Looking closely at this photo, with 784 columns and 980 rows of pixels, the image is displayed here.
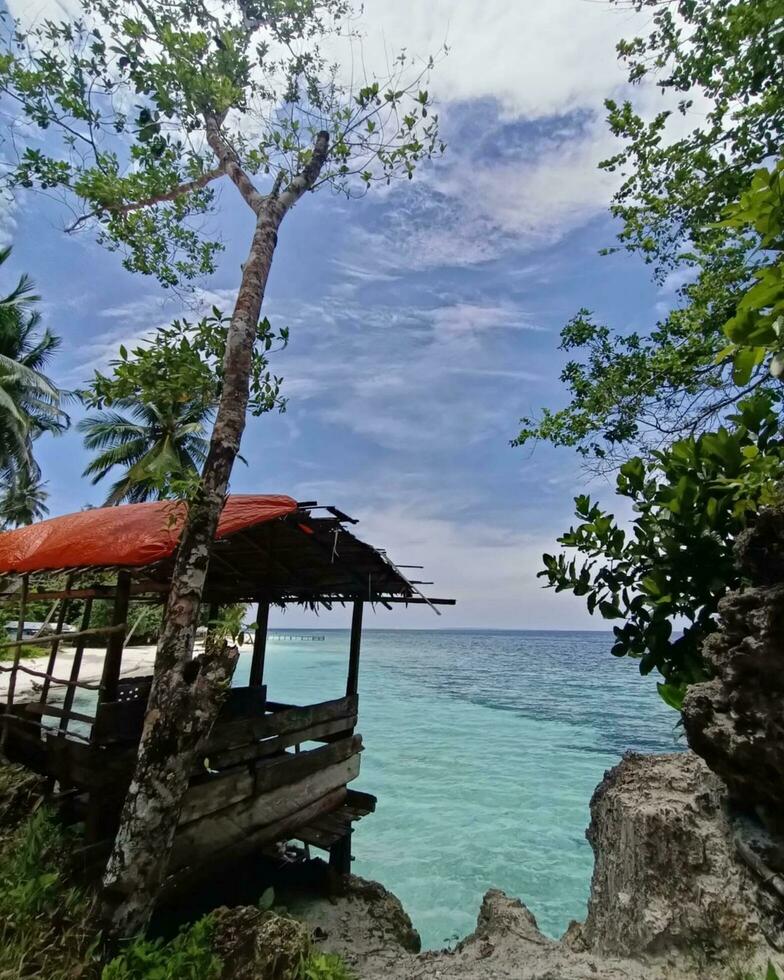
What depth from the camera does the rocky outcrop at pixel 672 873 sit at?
2.57 metres

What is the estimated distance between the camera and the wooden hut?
4.55 metres

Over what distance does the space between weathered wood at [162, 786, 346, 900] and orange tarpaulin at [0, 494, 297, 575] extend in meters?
2.94

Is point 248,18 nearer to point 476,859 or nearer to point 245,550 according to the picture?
point 245,550

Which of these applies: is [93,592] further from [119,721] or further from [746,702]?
[746,702]

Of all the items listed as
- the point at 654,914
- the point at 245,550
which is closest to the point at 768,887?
the point at 654,914

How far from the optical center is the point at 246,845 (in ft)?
17.9

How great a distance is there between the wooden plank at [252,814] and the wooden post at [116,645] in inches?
58.6

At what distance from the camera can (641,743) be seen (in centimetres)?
1948

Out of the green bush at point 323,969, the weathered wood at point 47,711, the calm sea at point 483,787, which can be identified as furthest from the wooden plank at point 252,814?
the calm sea at point 483,787

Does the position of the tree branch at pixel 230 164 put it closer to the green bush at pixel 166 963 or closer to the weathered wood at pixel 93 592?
the weathered wood at pixel 93 592

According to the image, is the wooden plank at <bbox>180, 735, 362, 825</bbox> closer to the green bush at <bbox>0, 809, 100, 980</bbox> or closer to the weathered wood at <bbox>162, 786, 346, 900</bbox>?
the weathered wood at <bbox>162, 786, 346, 900</bbox>

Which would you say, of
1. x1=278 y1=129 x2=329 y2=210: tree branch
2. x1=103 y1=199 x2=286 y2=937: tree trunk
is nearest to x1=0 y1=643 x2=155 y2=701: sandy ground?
x1=103 y1=199 x2=286 y2=937: tree trunk

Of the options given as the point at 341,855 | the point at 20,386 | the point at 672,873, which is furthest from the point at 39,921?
the point at 20,386

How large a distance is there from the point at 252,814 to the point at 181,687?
3316 mm
